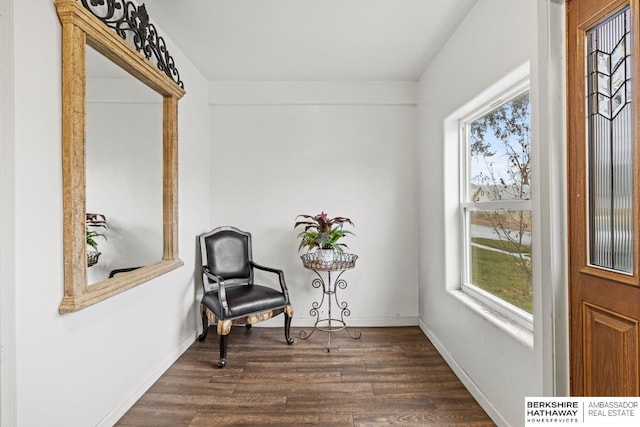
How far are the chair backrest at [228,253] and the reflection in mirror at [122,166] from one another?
0.65 m

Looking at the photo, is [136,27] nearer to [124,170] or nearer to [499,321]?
[124,170]

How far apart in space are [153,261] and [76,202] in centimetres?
89

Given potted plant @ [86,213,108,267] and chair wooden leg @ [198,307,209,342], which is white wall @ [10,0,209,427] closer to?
potted plant @ [86,213,108,267]

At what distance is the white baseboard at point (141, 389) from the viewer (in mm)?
1897

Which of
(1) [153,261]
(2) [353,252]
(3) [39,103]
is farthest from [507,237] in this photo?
(3) [39,103]

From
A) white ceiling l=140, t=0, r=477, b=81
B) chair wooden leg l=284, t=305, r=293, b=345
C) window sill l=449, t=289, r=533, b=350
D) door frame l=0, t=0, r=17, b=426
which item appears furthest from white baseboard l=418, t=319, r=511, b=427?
white ceiling l=140, t=0, r=477, b=81

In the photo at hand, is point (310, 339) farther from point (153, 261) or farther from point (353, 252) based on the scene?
point (153, 261)

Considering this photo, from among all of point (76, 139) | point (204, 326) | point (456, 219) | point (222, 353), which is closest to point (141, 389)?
point (222, 353)

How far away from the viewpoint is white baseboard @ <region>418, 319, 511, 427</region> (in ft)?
6.21

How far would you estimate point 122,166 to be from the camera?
6.66ft

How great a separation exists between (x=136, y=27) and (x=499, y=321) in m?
2.84

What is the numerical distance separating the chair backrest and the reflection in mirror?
2.15ft

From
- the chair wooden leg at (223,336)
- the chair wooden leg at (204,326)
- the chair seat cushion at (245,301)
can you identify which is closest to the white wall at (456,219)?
the chair seat cushion at (245,301)

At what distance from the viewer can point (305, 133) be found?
353cm
